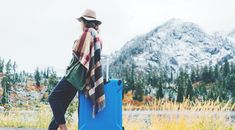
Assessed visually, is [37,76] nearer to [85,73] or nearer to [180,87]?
[180,87]

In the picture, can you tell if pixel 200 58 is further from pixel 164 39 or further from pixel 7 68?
pixel 7 68

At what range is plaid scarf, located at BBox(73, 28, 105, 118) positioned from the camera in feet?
17.8

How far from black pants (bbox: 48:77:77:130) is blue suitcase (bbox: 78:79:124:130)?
205mm

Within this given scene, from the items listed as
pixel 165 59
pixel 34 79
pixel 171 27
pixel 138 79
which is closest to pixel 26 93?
pixel 34 79

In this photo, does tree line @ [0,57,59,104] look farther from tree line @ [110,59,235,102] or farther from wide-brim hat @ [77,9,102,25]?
wide-brim hat @ [77,9,102,25]

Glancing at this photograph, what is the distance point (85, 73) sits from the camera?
5527 millimetres

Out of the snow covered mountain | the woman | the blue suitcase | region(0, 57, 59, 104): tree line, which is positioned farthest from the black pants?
the snow covered mountain

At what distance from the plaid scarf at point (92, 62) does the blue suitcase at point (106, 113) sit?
66 mm

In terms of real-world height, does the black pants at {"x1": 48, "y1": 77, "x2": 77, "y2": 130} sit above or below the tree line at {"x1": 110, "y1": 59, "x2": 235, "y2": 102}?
above

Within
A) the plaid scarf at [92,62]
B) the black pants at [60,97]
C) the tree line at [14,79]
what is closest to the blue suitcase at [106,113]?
the plaid scarf at [92,62]

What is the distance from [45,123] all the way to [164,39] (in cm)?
1814

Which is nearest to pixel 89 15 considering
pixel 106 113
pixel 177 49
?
pixel 106 113

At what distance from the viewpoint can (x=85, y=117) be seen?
5.48m

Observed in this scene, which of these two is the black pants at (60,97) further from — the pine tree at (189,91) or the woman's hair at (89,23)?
the pine tree at (189,91)
